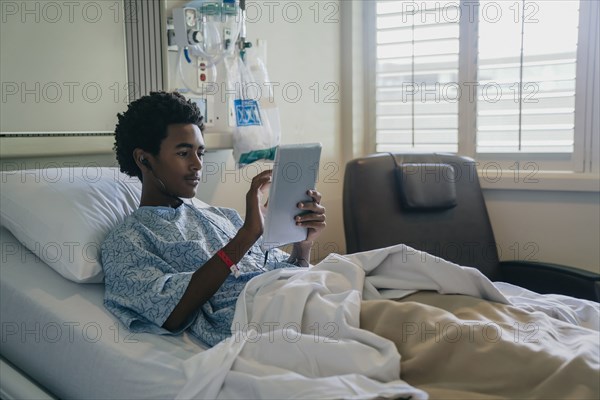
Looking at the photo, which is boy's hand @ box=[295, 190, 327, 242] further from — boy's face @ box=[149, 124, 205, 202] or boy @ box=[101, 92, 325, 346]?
boy's face @ box=[149, 124, 205, 202]

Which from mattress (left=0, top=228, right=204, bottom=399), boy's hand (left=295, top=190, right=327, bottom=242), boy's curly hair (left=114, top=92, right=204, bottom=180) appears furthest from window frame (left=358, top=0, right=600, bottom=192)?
mattress (left=0, top=228, right=204, bottom=399)

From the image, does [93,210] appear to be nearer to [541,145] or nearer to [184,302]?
[184,302]

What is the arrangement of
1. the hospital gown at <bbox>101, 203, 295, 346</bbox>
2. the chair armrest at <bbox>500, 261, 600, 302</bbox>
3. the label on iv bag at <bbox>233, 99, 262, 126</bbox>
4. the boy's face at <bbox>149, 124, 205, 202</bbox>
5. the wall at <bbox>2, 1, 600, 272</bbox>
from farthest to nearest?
the wall at <bbox>2, 1, 600, 272</bbox>
the label on iv bag at <bbox>233, 99, 262, 126</bbox>
the chair armrest at <bbox>500, 261, 600, 302</bbox>
the boy's face at <bbox>149, 124, 205, 202</bbox>
the hospital gown at <bbox>101, 203, 295, 346</bbox>

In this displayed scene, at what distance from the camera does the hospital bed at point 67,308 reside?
1239 millimetres

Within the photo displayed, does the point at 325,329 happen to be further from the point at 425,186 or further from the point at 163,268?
the point at 425,186

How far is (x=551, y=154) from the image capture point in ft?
8.39

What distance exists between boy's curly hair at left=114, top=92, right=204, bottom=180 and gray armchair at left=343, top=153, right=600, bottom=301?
0.81 metres

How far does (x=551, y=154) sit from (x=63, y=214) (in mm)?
1968

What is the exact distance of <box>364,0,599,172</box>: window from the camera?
246 cm

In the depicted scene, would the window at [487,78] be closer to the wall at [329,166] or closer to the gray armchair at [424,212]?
the wall at [329,166]

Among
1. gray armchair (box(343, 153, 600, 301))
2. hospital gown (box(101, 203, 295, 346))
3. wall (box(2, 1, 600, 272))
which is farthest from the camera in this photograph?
wall (box(2, 1, 600, 272))

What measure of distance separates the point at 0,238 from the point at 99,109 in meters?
0.49

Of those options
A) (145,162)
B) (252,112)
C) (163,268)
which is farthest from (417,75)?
(163,268)

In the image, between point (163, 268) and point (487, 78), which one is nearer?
point (163, 268)
